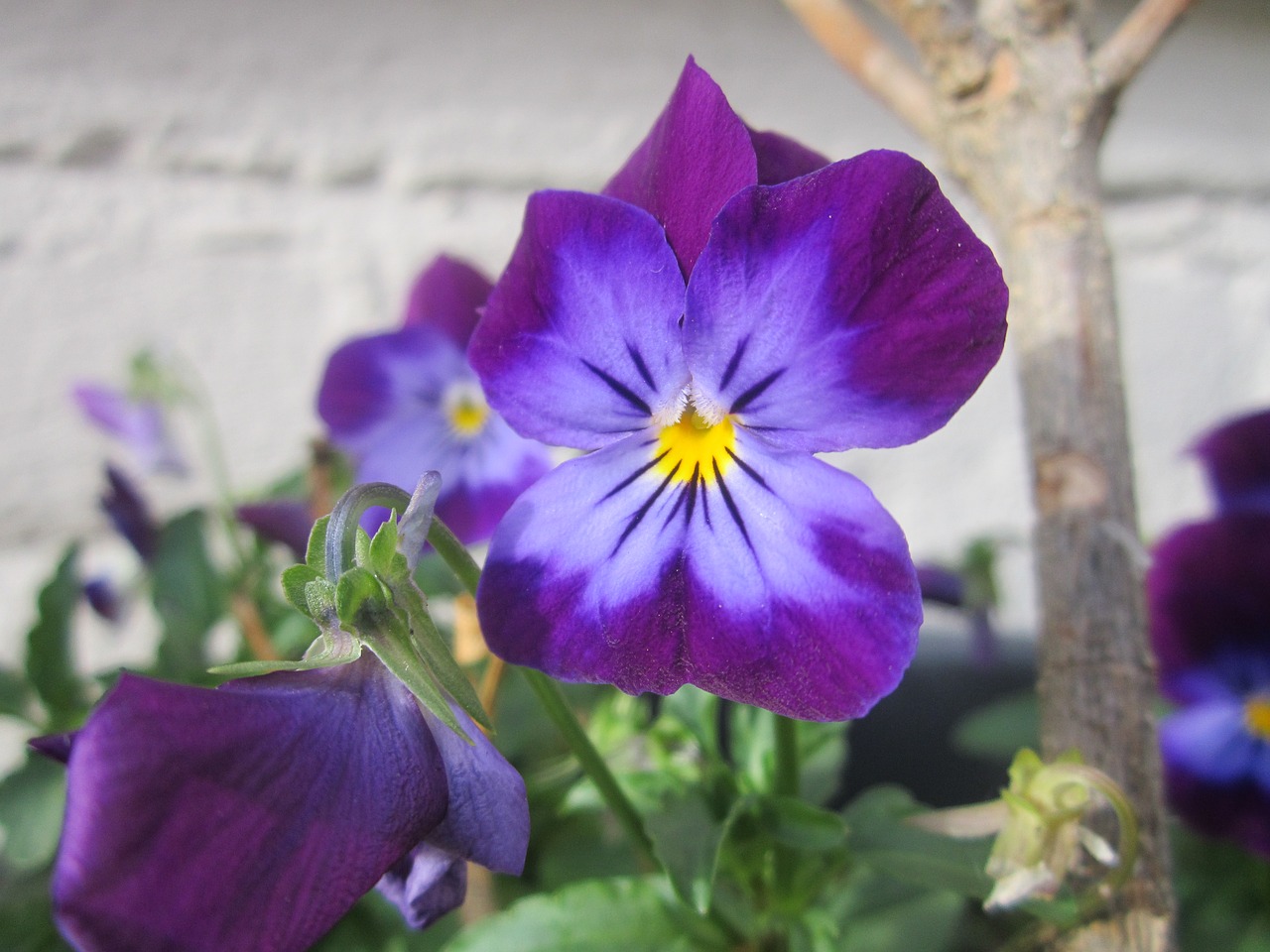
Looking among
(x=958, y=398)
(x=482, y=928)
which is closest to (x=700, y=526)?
(x=958, y=398)

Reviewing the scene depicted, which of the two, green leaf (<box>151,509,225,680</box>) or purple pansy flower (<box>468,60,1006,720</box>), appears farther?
green leaf (<box>151,509,225,680</box>)

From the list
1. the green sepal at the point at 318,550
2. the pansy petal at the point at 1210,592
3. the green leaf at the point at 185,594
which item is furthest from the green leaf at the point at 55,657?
the pansy petal at the point at 1210,592

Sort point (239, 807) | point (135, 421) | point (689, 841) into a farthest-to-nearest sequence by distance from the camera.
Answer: point (135, 421) < point (689, 841) < point (239, 807)

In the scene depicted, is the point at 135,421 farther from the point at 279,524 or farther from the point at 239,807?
the point at 239,807

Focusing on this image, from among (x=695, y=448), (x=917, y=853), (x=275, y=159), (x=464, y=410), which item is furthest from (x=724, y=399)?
(x=275, y=159)

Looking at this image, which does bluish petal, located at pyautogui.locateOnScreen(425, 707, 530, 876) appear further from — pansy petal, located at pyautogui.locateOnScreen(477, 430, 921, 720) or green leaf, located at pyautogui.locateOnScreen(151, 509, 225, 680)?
green leaf, located at pyautogui.locateOnScreen(151, 509, 225, 680)

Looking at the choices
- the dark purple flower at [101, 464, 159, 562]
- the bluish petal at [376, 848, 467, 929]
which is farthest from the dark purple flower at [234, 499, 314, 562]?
the bluish petal at [376, 848, 467, 929]
